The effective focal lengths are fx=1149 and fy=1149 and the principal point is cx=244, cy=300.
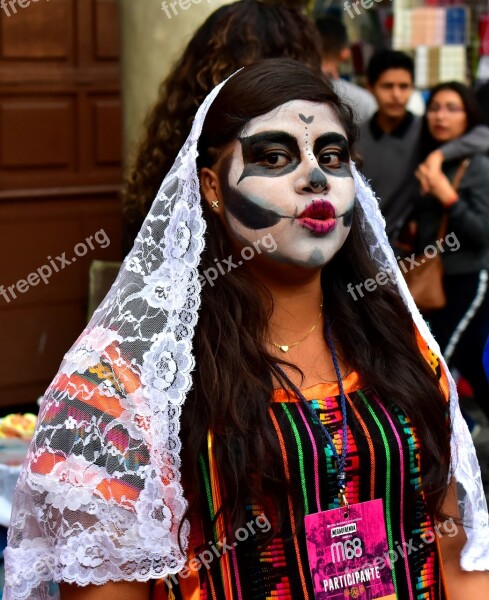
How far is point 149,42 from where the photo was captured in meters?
4.84

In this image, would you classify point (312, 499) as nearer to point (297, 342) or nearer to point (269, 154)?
point (297, 342)

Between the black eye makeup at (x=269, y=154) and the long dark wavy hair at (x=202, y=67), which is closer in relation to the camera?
the black eye makeup at (x=269, y=154)

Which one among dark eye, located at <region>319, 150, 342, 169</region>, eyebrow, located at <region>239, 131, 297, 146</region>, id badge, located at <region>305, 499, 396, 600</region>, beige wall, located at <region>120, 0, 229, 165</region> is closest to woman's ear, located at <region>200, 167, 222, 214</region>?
eyebrow, located at <region>239, 131, 297, 146</region>

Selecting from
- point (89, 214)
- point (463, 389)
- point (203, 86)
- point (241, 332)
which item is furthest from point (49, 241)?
point (241, 332)

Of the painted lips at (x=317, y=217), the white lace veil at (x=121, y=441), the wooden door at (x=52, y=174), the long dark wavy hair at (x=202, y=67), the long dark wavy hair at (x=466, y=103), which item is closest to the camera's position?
the white lace veil at (x=121, y=441)

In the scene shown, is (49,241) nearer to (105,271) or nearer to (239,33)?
(105,271)

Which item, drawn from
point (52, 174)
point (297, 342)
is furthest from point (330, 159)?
point (52, 174)

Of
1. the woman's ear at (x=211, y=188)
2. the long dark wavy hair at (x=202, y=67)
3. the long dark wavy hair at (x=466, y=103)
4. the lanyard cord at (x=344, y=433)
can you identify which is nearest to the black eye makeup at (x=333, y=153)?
the woman's ear at (x=211, y=188)

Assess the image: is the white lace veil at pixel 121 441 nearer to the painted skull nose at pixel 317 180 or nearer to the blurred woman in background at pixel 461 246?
the painted skull nose at pixel 317 180

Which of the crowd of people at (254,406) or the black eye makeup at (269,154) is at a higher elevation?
the black eye makeup at (269,154)

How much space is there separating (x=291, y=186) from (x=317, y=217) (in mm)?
79

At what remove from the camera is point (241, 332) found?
2.21m

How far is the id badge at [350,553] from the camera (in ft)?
6.97

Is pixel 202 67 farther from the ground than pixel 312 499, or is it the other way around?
pixel 202 67
